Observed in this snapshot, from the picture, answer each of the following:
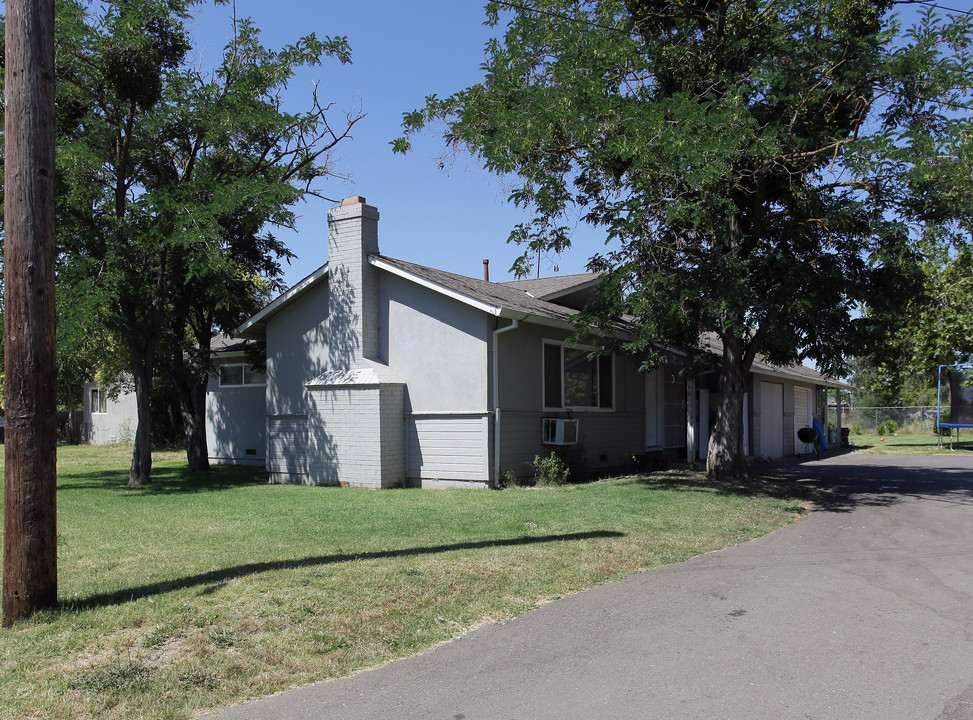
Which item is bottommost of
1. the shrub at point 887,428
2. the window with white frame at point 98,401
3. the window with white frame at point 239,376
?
the shrub at point 887,428

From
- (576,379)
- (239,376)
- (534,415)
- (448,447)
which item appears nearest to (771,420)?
(576,379)

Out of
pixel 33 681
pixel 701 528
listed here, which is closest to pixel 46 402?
pixel 33 681

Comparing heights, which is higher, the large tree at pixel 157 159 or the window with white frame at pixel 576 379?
the large tree at pixel 157 159

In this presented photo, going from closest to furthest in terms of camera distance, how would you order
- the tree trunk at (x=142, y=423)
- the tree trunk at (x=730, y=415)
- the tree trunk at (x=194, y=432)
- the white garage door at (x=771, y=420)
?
the tree trunk at (x=730, y=415), the tree trunk at (x=142, y=423), the tree trunk at (x=194, y=432), the white garage door at (x=771, y=420)

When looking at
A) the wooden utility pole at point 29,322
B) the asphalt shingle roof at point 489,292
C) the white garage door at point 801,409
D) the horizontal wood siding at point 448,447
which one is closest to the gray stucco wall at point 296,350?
the asphalt shingle roof at point 489,292

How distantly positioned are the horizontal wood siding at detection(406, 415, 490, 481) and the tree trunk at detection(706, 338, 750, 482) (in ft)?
15.2

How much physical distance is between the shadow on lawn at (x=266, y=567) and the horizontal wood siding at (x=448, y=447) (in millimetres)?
4704

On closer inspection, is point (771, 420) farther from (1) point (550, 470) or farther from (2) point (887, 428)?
(2) point (887, 428)

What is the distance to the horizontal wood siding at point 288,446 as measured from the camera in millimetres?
15502

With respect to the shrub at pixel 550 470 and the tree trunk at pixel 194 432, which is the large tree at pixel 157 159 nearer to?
the tree trunk at pixel 194 432

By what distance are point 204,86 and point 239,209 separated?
2625 millimetres

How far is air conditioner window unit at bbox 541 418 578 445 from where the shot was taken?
14758 mm

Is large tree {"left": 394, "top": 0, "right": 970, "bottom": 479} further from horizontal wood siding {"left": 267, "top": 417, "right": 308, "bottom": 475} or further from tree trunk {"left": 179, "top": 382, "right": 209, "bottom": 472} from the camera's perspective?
tree trunk {"left": 179, "top": 382, "right": 209, "bottom": 472}

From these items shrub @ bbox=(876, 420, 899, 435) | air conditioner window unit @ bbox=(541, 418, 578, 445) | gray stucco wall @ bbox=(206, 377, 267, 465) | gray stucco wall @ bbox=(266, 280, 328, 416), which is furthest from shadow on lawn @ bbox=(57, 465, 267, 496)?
shrub @ bbox=(876, 420, 899, 435)
